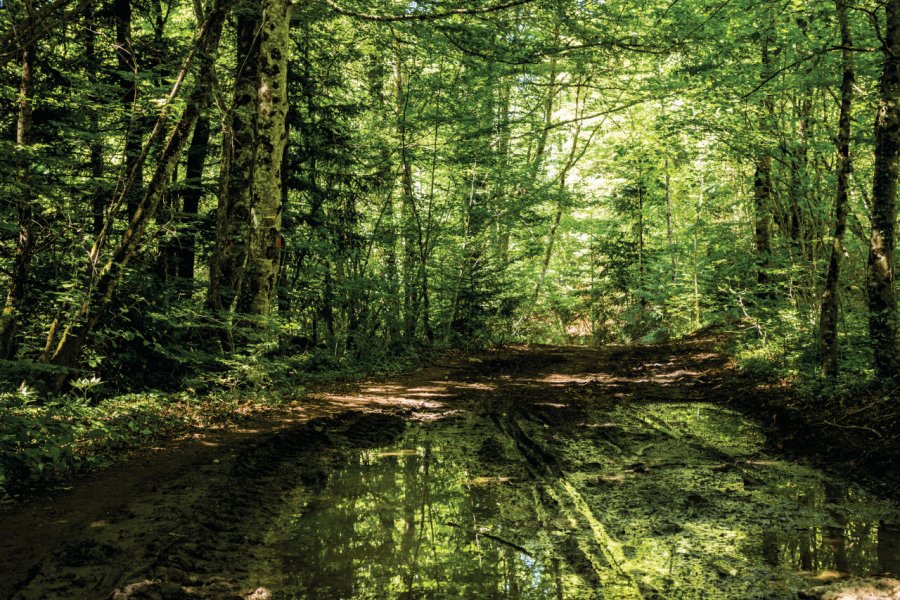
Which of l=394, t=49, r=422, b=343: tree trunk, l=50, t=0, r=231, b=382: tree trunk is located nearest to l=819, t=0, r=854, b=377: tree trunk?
l=50, t=0, r=231, b=382: tree trunk

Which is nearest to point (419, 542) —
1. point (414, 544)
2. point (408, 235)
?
point (414, 544)

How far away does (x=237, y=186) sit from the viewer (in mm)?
10148

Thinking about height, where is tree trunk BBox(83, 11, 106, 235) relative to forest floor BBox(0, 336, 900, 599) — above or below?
above

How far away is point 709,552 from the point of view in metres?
3.76

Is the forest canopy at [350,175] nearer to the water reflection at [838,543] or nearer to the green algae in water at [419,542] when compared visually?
the green algae in water at [419,542]

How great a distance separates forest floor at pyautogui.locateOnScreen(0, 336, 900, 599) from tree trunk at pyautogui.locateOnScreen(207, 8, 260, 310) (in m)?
3.25

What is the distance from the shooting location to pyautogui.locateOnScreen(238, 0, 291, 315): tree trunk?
346 inches

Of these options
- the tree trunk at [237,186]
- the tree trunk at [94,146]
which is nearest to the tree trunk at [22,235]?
the tree trunk at [94,146]

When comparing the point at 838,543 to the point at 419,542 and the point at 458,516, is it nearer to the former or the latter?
the point at 458,516

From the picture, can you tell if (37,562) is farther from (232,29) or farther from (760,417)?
(232,29)

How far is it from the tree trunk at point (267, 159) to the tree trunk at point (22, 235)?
2808mm

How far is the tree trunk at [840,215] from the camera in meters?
7.44

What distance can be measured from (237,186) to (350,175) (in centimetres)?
360

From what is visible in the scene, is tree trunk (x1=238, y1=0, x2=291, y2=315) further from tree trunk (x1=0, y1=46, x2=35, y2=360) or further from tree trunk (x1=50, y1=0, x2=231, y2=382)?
tree trunk (x1=0, y1=46, x2=35, y2=360)
